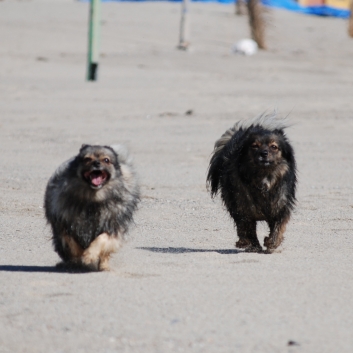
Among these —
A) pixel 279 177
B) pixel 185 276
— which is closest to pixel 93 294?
pixel 185 276

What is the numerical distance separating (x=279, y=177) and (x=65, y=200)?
6.01 ft

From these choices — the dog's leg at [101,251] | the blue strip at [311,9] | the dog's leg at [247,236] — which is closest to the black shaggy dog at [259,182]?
the dog's leg at [247,236]

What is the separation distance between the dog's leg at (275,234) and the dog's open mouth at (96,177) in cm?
164

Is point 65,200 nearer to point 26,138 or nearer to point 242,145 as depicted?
point 242,145

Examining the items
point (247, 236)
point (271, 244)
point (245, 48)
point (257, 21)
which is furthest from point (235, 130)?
point (257, 21)

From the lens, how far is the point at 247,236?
7320 millimetres

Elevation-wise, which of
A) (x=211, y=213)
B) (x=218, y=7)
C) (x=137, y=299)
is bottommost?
(x=137, y=299)

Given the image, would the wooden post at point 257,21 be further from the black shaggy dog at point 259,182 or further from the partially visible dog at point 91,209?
the partially visible dog at point 91,209

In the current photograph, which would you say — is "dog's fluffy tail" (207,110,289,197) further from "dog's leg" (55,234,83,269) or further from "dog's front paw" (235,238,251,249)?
"dog's leg" (55,234,83,269)

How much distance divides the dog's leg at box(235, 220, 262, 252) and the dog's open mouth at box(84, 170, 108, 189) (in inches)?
60.4

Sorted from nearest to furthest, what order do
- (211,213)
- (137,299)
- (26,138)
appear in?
(137,299) < (211,213) < (26,138)

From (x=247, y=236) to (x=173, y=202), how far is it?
1989 millimetres

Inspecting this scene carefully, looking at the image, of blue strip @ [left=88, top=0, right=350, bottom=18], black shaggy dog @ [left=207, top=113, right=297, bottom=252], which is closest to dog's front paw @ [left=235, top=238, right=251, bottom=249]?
black shaggy dog @ [left=207, top=113, right=297, bottom=252]

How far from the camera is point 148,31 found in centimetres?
2750
